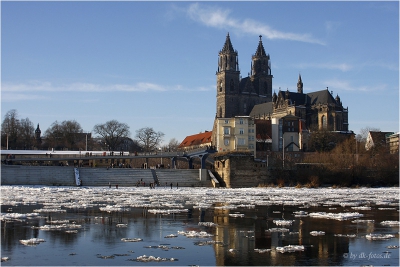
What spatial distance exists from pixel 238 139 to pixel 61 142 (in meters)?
65.8

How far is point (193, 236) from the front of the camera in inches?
909

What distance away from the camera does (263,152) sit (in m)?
99.3

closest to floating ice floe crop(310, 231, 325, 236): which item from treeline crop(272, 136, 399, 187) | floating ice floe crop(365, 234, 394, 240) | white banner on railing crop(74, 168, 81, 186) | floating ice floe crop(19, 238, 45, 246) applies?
floating ice floe crop(365, 234, 394, 240)

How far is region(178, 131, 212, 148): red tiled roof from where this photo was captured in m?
139

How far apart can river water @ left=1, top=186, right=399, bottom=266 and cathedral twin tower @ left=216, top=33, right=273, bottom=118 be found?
12243 cm

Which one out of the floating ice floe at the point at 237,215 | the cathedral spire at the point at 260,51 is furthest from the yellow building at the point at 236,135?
the cathedral spire at the point at 260,51

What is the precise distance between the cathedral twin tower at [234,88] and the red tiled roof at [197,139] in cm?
1118

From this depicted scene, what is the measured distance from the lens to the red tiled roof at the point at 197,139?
139 metres

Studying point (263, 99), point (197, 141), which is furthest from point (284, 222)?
point (263, 99)

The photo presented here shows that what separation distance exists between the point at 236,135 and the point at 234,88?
66.9m

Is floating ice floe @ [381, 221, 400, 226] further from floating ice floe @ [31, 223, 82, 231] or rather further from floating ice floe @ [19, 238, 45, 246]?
floating ice floe @ [19, 238, 45, 246]

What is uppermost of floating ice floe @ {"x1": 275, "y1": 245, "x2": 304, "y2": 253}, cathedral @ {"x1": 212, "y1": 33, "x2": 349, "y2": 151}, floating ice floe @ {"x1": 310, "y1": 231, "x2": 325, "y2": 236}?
cathedral @ {"x1": 212, "y1": 33, "x2": 349, "y2": 151}

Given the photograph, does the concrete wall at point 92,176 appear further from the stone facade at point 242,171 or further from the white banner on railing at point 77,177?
the stone facade at point 242,171

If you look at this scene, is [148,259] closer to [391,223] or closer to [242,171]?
[391,223]
